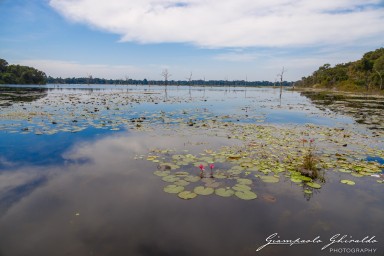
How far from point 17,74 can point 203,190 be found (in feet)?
414

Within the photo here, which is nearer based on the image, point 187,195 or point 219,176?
point 187,195

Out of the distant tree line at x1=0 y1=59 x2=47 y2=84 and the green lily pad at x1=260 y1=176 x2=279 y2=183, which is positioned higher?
the distant tree line at x1=0 y1=59 x2=47 y2=84

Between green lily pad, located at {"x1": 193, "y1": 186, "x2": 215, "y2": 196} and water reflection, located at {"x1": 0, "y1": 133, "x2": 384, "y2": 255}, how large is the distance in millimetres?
225

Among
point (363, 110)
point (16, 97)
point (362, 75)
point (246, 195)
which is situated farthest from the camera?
point (362, 75)

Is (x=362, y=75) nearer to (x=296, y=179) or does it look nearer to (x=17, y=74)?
(x=296, y=179)

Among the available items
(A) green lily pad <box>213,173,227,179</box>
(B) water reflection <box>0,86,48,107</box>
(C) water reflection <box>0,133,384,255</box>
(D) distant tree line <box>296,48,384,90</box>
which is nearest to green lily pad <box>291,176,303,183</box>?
(C) water reflection <box>0,133,384,255</box>

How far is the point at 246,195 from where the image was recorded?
17.2ft

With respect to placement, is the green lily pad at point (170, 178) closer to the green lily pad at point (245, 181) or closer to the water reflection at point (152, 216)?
the water reflection at point (152, 216)

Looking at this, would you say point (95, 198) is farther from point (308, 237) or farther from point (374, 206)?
point (374, 206)

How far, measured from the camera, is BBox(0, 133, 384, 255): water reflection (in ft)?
12.1

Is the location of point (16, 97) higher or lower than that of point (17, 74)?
lower

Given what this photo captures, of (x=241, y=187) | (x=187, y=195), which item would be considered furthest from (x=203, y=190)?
(x=241, y=187)

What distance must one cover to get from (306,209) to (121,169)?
4.53 metres

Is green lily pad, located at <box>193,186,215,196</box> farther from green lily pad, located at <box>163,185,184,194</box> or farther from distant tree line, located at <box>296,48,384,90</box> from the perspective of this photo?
distant tree line, located at <box>296,48,384,90</box>
